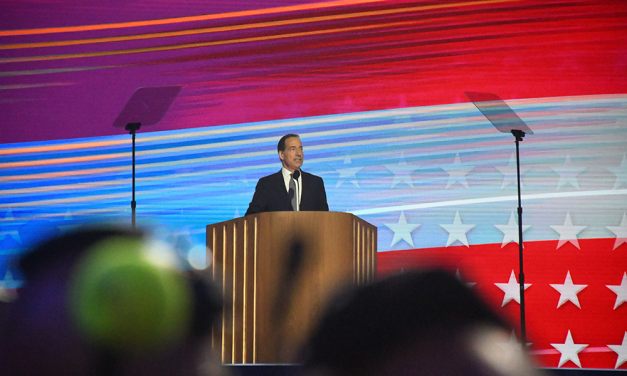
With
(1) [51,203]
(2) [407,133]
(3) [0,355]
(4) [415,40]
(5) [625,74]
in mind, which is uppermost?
(4) [415,40]

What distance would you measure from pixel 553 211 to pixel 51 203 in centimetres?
367

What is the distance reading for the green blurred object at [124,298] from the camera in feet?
4.28

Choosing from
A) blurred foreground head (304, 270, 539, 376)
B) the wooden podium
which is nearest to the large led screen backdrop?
the wooden podium

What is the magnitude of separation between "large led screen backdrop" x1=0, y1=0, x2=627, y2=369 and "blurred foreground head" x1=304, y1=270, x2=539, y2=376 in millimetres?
3332

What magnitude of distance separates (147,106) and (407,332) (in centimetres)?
390

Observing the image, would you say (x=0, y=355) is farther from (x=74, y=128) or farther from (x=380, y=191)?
(x=74, y=128)

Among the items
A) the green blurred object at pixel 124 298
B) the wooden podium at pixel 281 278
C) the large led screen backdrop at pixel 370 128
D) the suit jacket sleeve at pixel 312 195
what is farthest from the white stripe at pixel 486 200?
the green blurred object at pixel 124 298

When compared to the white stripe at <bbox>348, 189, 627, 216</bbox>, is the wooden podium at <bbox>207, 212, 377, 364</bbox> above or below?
below

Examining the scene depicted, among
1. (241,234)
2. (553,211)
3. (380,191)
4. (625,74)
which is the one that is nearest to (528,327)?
(553,211)

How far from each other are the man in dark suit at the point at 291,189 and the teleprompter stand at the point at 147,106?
157 cm

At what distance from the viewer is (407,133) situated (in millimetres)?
4785

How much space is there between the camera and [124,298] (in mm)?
1393

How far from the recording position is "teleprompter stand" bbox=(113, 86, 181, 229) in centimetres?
478

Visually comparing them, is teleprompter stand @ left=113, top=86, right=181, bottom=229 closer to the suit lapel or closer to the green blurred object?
the suit lapel
